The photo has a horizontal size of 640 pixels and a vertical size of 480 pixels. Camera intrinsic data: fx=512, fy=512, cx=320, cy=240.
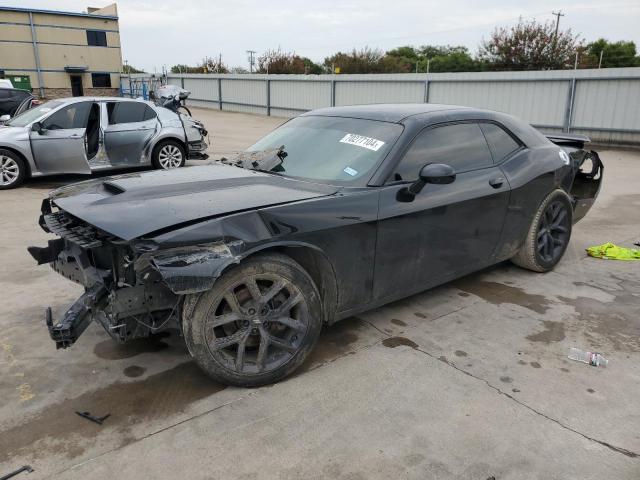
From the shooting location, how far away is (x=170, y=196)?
308 cm

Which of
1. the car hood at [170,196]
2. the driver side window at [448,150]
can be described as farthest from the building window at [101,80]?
the driver side window at [448,150]

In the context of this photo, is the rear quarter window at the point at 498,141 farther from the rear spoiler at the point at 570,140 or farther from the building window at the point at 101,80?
the building window at the point at 101,80

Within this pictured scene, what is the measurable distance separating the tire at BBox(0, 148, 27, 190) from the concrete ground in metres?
5.17

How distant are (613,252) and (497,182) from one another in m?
2.38

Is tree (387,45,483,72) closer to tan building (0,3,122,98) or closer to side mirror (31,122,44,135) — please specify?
tan building (0,3,122,98)

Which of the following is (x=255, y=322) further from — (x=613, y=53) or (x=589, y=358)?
(x=613, y=53)

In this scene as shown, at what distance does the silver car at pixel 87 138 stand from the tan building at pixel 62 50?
121 feet

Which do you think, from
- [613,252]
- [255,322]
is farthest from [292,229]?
[613,252]

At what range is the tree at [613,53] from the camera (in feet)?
141

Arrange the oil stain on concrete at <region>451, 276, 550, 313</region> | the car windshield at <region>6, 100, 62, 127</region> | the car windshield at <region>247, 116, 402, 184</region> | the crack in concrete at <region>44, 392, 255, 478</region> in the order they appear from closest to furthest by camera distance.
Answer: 1. the crack in concrete at <region>44, 392, 255, 478</region>
2. the car windshield at <region>247, 116, 402, 184</region>
3. the oil stain on concrete at <region>451, 276, 550, 313</region>
4. the car windshield at <region>6, 100, 62, 127</region>

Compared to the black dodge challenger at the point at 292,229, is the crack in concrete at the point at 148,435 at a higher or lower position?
lower

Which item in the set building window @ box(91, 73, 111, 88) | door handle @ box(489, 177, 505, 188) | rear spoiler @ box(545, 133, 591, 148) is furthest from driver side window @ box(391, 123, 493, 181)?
building window @ box(91, 73, 111, 88)

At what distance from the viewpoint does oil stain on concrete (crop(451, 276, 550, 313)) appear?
14.2 ft

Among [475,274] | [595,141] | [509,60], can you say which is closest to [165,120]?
[475,274]
